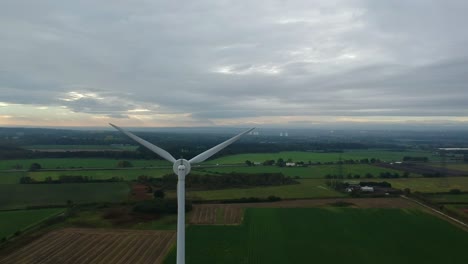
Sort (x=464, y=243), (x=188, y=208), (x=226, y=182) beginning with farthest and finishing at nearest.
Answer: (x=226, y=182), (x=188, y=208), (x=464, y=243)

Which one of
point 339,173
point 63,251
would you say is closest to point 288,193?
point 339,173

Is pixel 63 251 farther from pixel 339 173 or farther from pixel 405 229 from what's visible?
pixel 339 173

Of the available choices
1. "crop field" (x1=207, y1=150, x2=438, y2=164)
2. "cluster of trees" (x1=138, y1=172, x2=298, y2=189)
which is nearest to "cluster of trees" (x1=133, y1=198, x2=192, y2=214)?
"cluster of trees" (x1=138, y1=172, x2=298, y2=189)

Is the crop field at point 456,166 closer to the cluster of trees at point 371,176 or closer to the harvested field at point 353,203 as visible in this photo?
the cluster of trees at point 371,176

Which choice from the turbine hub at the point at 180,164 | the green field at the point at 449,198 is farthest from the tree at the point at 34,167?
the green field at the point at 449,198

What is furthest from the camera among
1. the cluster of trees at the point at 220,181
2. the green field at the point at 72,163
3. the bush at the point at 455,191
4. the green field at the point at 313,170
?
the green field at the point at 313,170

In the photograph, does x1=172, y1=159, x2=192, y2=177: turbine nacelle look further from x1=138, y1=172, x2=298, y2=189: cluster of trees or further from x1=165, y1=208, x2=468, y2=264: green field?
x1=138, y1=172, x2=298, y2=189: cluster of trees

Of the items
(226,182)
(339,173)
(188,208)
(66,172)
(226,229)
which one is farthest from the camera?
(339,173)
